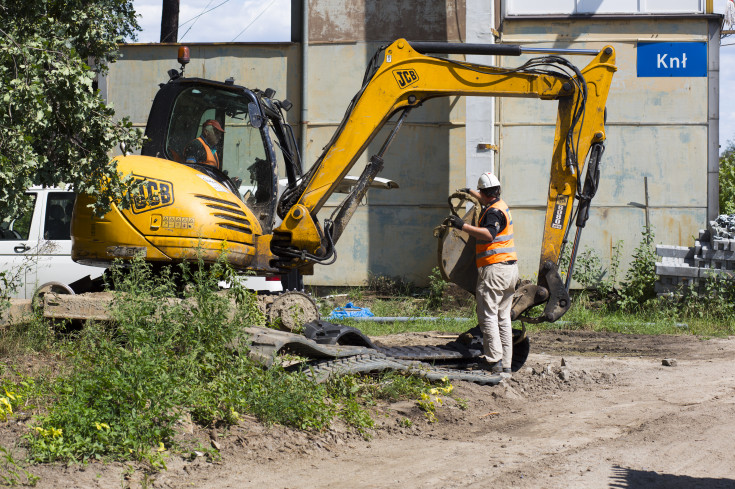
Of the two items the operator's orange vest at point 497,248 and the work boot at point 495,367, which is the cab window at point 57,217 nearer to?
the operator's orange vest at point 497,248

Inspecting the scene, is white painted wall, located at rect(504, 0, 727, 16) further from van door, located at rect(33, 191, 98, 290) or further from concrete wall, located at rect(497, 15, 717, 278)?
van door, located at rect(33, 191, 98, 290)

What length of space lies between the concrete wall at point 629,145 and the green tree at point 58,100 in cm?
949

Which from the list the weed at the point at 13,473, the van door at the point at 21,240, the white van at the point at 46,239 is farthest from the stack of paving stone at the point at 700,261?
the weed at the point at 13,473

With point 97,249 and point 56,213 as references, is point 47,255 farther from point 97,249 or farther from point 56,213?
point 97,249

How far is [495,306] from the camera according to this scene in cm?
828

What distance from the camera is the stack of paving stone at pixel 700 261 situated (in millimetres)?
13258

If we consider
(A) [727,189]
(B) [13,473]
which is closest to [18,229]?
(B) [13,473]

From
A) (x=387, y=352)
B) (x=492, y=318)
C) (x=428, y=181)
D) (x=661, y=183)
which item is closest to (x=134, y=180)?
(x=387, y=352)

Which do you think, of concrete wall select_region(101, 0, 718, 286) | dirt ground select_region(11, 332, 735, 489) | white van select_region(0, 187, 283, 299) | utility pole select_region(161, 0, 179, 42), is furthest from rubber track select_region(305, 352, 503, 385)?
utility pole select_region(161, 0, 179, 42)

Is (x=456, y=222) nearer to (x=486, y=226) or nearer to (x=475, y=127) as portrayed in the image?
(x=486, y=226)

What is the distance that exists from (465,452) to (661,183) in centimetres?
1090

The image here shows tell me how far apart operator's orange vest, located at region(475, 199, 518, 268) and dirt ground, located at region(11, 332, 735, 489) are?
47.3 inches

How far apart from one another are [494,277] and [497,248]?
29 cm

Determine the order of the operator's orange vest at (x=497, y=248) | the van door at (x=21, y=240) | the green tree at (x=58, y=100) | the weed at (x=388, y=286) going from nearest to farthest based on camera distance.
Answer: the green tree at (x=58, y=100), the operator's orange vest at (x=497, y=248), the van door at (x=21, y=240), the weed at (x=388, y=286)
